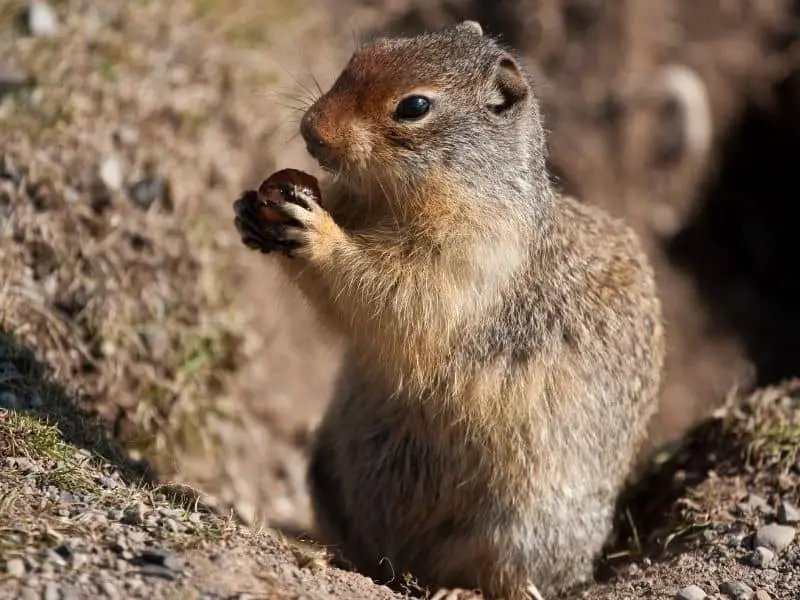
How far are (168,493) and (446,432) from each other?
140cm

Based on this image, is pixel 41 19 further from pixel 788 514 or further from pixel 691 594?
pixel 788 514

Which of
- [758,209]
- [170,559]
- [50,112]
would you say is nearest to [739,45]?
[758,209]

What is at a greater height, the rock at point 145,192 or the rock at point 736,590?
the rock at point 145,192

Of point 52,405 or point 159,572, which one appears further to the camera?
point 52,405

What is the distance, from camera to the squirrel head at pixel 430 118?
4727mm

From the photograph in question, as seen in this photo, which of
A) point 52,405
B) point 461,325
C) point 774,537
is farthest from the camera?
point 774,537

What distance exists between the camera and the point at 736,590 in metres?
5.14

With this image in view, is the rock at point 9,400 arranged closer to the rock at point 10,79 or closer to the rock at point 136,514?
the rock at point 136,514

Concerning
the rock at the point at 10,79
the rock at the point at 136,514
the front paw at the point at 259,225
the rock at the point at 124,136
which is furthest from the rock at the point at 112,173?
the rock at the point at 136,514

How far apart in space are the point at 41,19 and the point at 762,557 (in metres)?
5.54

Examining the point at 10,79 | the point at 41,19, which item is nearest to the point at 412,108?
the point at 10,79

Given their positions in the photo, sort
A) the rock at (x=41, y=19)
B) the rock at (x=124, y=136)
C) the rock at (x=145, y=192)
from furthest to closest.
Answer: the rock at (x=41, y=19), the rock at (x=124, y=136), the rock at (x=145, y=192)

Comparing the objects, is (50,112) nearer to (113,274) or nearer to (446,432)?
(113,274)

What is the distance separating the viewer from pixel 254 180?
8.10 meters
